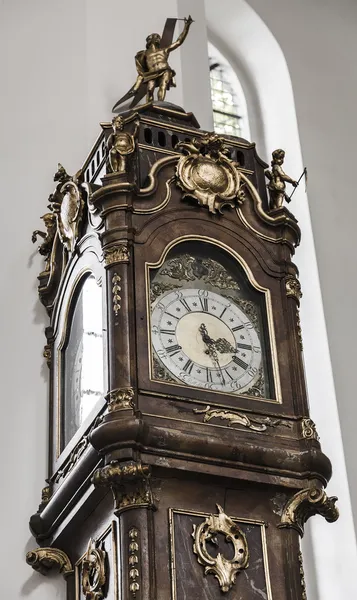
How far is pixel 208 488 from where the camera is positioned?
5152 mm

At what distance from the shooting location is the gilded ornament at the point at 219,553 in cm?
498

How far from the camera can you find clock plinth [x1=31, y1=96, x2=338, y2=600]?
5000 mm

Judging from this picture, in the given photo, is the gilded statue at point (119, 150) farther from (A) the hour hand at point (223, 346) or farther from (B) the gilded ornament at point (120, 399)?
(B) the gilded ornament at point (120, 399)

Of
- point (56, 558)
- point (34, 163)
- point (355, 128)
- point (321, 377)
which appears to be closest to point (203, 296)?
point (56, 558)

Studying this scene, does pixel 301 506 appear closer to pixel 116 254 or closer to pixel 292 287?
pixel 292 287

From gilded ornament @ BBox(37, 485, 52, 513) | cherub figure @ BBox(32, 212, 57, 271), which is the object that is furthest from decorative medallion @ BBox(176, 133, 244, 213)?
gilded ornament @ BBox(37, 485, 52, 513)

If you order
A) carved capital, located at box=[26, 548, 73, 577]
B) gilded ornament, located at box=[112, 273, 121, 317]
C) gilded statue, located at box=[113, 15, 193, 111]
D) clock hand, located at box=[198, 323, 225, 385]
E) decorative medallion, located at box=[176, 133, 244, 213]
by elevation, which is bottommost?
carved capital, located at box=[26, 548, 73, 577]

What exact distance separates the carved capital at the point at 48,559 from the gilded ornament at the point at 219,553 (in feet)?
2.89

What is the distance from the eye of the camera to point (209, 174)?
19.2 feet

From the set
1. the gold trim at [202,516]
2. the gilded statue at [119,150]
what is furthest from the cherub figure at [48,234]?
the gold trim at [202,516]

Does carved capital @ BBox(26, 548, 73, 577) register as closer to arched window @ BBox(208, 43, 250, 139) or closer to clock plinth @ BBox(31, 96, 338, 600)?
clock plinth @ BBox(31, 96, 338, 600)

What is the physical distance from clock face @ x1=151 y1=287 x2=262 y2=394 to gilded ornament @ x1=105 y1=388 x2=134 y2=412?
0.88 ft

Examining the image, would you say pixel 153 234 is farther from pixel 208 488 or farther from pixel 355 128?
pixel 355 128

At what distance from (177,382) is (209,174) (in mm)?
1104
